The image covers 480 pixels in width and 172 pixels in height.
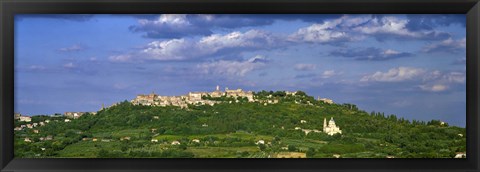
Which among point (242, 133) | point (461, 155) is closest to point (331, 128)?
point (242, 133)

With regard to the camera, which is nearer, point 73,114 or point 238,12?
point 238,12

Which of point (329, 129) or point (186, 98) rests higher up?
point (186, 98)

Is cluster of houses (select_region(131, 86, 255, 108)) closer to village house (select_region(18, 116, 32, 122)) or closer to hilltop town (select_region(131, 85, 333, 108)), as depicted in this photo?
hilltop town (select_region(131, 85, 333, 108))

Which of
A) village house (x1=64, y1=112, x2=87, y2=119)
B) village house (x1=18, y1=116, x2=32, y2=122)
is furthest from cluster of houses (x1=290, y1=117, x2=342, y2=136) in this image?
village house (x1=18, y1=116, x2=32, y2=122)

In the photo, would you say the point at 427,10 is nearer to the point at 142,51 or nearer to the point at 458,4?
the point at 458,4

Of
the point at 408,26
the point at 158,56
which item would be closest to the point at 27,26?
the point at 158,56

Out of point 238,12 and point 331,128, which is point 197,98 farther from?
point 331,128

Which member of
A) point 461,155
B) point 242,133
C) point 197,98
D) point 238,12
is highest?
point 238,12
